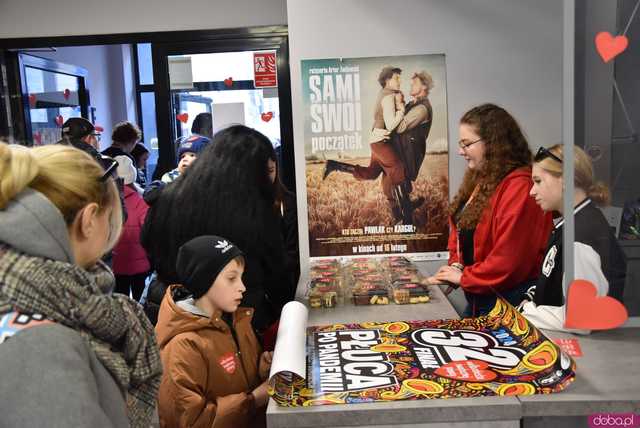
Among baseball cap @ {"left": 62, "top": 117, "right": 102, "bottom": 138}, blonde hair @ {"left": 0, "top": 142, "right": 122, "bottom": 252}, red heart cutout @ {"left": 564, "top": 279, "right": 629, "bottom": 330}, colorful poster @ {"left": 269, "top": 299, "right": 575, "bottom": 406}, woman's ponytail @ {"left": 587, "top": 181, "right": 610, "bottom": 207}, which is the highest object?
baseball cap @ {"left": 62, "top": 117, "right": 102, "bottom": 138}

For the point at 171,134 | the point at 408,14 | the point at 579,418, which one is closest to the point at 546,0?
the point at 408,14

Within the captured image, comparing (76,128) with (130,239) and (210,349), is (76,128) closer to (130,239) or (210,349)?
(130,239)

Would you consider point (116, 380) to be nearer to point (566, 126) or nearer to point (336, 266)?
point (566, 126)

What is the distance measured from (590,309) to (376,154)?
6.23 ft

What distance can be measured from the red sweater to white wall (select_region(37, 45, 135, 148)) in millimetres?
6158

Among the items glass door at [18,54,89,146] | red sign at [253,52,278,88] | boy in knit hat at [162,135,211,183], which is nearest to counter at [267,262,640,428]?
boy in knit hat at [162,135,211,183]

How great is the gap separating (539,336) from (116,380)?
43.8 inches

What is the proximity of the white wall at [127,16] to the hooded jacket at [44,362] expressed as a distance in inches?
147

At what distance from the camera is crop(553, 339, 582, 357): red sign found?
1.81 metres

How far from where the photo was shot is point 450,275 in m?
2.71

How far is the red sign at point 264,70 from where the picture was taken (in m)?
4.63

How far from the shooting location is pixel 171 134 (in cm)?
479

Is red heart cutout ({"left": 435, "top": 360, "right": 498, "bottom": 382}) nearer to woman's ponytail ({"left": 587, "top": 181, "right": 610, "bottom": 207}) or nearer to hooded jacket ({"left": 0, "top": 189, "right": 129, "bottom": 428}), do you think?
woman's ponytail ({"left": 587, "top": 181, "right": 610, "bottom": 207})

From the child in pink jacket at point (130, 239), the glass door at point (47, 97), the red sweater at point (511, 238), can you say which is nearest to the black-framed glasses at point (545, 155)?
the red sweater at point (511, 238)
